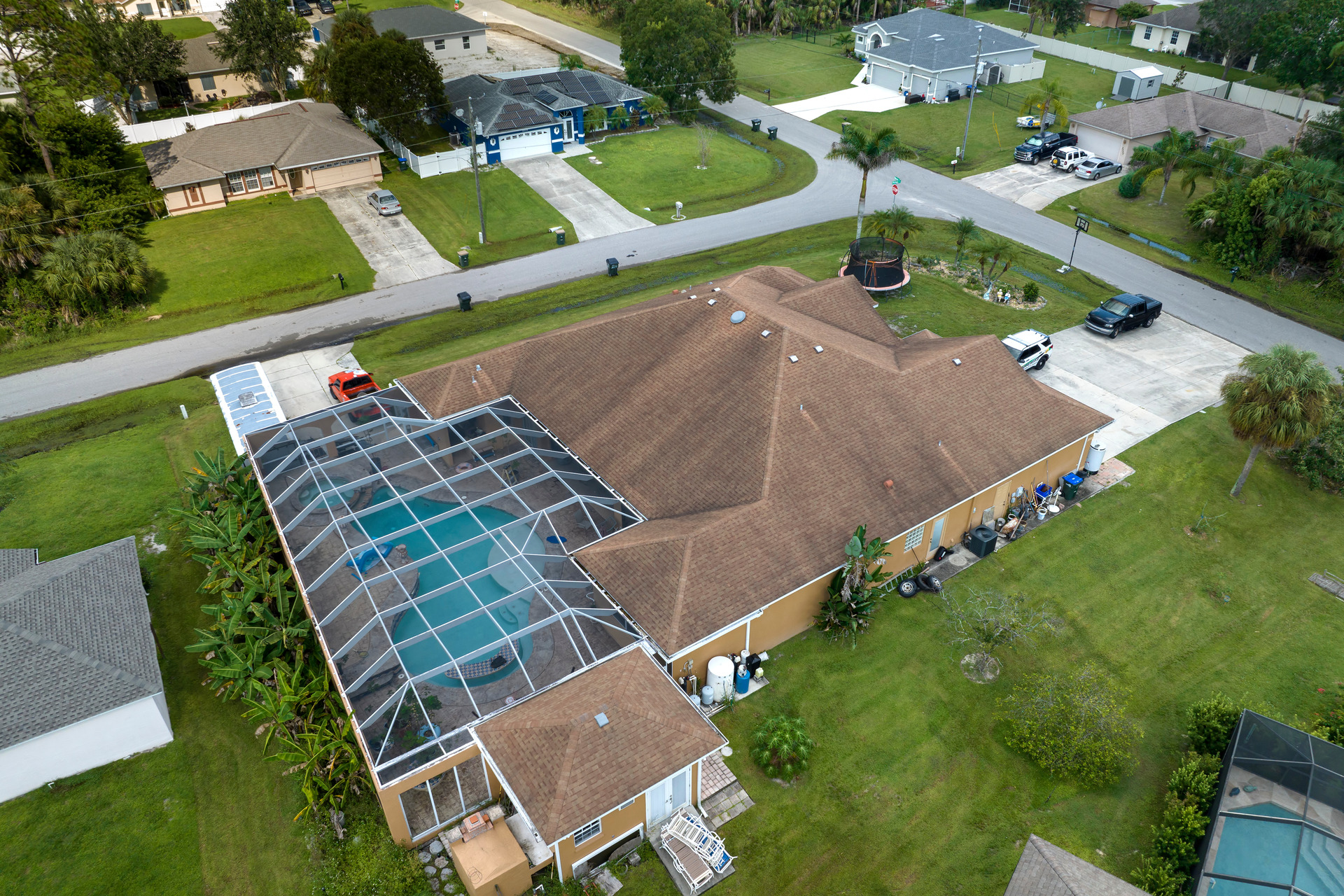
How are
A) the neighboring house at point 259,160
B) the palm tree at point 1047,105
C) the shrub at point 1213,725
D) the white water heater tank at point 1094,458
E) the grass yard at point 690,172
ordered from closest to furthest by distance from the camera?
the shrub at point 1213,725
the white water heater tank at point 1094,458
the neighboring house at point 259,160
the grass yard at point 690,172
the palm tree at point 1047,105

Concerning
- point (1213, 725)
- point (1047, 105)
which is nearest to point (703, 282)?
point (1213, 725)

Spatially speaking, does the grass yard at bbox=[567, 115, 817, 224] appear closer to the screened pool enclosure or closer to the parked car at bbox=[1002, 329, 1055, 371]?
the parked car at bbox=[1002, 329, 1055, 371]

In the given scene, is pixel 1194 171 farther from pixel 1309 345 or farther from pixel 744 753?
pixel 744 753

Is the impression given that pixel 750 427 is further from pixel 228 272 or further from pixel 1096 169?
pixel 1096 169

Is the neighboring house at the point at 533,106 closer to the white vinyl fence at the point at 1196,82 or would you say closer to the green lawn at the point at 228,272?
the green lawn at the point at 228,272

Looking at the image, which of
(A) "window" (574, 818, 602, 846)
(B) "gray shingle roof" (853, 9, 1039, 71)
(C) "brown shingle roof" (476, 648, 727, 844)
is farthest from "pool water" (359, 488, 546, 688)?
(B) "gray shingle roof" (853, 9, 1039, 71)

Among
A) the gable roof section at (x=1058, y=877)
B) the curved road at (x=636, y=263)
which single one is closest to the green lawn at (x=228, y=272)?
the curved road at (x=636, y=263)

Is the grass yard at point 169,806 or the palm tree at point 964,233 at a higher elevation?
the palm tree at point 964,233
